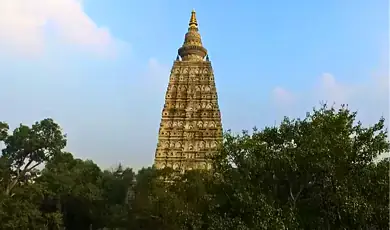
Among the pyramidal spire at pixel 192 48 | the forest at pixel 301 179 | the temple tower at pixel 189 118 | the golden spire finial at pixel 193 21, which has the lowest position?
the forest at pixel 301 179

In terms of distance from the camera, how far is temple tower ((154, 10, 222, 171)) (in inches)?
1780

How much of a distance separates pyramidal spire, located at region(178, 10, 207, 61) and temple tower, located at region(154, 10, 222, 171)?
971 millimetres

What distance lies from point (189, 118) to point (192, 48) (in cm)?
849

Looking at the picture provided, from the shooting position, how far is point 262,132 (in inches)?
A: 666

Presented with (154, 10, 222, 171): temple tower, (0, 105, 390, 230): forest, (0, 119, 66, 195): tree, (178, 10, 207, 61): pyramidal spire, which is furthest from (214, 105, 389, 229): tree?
(178, 10, 207, 61): pyramidal spire

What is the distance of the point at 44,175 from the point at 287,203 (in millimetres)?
18276

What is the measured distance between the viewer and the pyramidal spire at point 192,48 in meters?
51.2

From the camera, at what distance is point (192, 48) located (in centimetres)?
5109

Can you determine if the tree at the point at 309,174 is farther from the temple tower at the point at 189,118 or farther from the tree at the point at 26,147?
the temple tower at the point at 189,118

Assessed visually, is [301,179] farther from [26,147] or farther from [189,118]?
[189,118]

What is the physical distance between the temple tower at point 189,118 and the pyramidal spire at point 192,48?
0.97m

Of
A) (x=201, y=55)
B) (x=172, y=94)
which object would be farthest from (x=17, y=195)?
(x=201, y=55)

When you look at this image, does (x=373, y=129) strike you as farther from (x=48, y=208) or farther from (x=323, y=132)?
(x=48, y=208)

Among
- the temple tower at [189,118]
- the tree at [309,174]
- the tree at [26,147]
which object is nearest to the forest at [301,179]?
the tree at [309,174]
